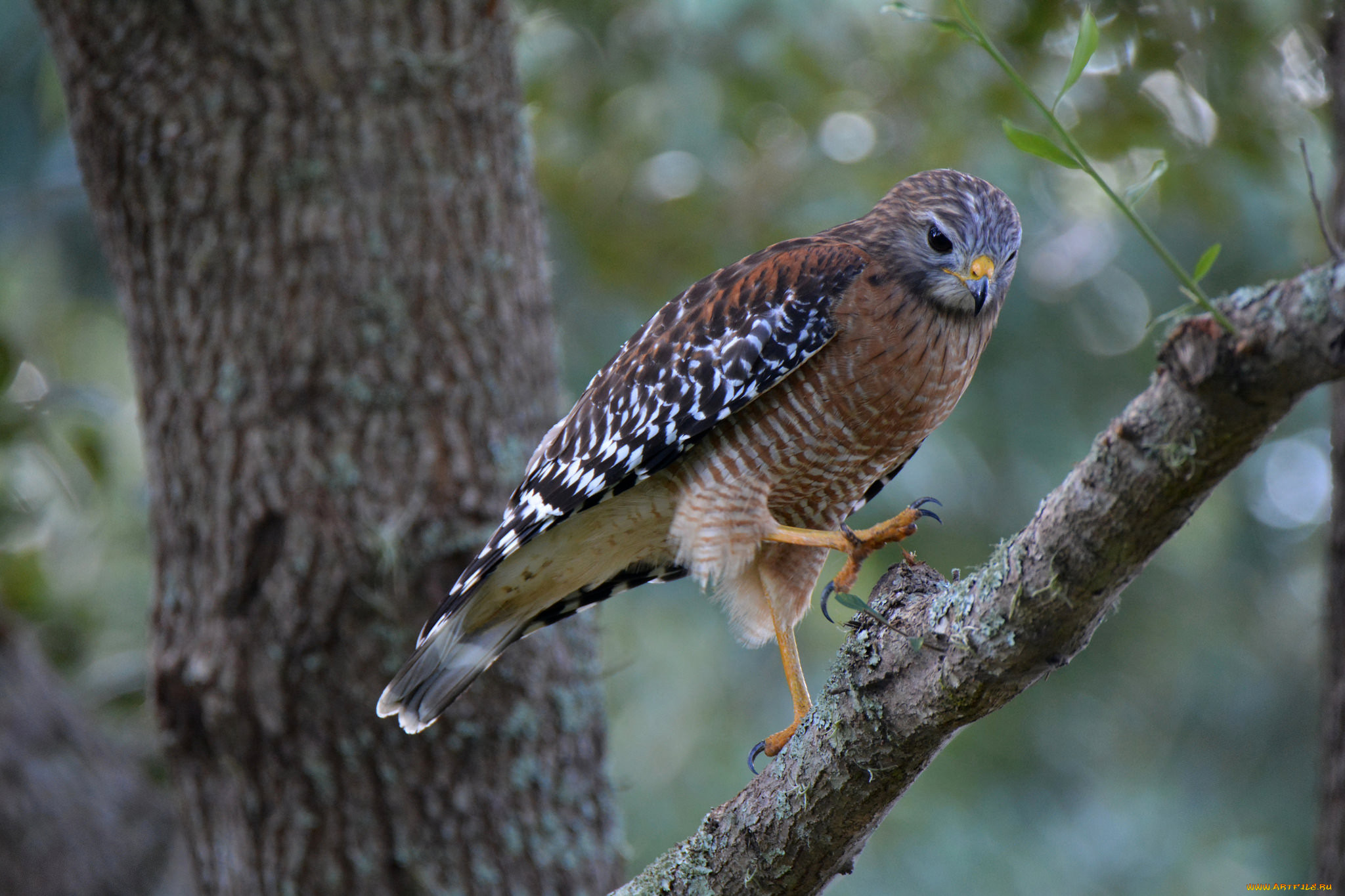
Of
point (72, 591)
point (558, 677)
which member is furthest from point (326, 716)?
point (72, 591)

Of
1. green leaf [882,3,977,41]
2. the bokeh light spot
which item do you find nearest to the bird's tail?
green leaf [882,3,977,41]

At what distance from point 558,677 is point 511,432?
2.66 feet

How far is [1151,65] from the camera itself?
414 cm

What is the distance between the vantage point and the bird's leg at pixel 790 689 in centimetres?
263

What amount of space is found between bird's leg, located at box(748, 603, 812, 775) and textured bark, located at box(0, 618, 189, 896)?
8.86 ft

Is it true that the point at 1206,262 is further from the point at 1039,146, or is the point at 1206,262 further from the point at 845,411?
the point at 845,411

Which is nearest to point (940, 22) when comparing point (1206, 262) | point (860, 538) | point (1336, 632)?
point (1206, 262)

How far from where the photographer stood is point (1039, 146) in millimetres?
1491

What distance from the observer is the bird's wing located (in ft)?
9.02

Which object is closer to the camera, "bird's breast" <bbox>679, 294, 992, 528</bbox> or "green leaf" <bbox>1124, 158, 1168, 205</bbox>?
"green leaf" <bbox>1124, 158, 1168, 205</bbox>

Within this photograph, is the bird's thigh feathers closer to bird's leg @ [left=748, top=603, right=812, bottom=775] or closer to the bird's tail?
bird's leg @ [left=748, top=603, right=812, bottom=775]

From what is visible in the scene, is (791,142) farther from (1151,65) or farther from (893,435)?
(893,435)

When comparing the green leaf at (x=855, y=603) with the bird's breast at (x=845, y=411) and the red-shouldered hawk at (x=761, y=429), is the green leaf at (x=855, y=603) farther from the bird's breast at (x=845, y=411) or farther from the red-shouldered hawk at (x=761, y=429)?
the bird's breast at (x=845, y=411)

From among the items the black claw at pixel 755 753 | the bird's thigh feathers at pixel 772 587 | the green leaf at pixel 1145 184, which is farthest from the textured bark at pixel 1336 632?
the green leaf at pixel 1145 184
